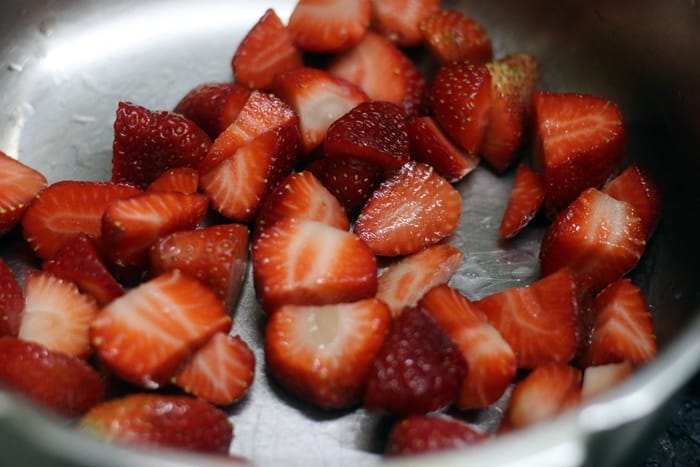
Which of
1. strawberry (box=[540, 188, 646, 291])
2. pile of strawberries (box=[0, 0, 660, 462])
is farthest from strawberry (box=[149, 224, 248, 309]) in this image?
strawberry (box=[540, 188, 646, 291])

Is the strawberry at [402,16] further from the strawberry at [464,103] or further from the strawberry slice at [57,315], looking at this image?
the strawberry slice at [57,315]

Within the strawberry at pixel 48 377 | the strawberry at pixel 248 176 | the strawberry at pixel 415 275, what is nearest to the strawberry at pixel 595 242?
the strawberry at pixel 415 275

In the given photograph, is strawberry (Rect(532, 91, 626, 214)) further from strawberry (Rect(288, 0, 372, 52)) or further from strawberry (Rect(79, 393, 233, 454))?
strawberry (Rect(79, 393, 233, 454))

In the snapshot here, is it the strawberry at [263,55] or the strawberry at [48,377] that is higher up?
the strawberry at [263,55]

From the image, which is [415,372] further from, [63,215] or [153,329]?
[63,215]

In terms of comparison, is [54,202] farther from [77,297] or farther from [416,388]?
[416,388]

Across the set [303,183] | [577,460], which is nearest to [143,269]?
[303,183]
